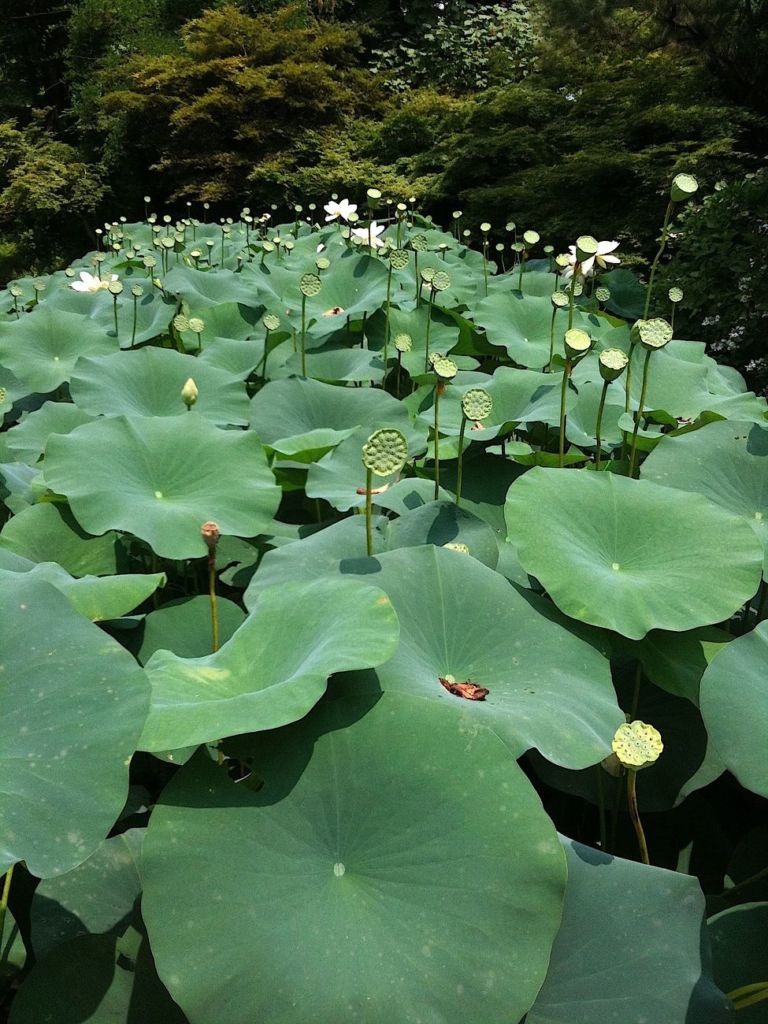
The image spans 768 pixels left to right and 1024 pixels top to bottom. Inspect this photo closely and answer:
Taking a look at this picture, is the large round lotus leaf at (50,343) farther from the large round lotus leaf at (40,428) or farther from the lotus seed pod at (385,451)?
the lotus seed pod at (385,451)

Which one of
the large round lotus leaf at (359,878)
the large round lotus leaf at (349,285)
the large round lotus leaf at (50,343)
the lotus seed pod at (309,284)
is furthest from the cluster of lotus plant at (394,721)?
the large round lotus leaf at (349,285)

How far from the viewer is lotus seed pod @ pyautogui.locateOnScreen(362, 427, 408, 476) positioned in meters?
0.93

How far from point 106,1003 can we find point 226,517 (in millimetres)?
768

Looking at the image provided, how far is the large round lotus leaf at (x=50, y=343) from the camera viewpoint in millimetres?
2287

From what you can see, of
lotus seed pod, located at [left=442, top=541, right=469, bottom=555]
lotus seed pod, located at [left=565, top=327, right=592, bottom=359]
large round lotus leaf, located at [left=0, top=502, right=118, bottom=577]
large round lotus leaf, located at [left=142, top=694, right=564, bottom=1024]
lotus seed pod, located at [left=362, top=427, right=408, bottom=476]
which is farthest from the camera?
large round lotus leaf, located at [left=0, top=502, right=118, bottom=577]

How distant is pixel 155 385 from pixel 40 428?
0.94 ft

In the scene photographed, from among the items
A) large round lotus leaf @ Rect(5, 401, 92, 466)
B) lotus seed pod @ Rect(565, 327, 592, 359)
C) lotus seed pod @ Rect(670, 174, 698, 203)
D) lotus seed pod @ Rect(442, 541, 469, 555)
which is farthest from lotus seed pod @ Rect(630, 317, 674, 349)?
large round lotus leaf @ Rect(5, 401, 92, 466)

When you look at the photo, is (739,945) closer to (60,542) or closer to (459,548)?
(459,548)

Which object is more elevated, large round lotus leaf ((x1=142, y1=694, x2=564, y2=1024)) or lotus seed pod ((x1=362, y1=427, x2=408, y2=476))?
lotus seed pod ((x1=362, y1=427, x2=408, y2=476))

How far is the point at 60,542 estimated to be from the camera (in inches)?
52.1

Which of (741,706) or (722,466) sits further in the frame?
(722,466)

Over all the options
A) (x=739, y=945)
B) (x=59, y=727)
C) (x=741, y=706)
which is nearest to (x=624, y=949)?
(x=739, y=945)

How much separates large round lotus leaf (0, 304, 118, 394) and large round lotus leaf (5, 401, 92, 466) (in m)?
0.47

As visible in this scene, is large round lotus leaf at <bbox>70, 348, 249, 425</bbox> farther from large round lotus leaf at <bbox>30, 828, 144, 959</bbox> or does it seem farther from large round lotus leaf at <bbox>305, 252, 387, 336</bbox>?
large round lotus leaf at <bbox>30, 828, 144, 959</bbox>
